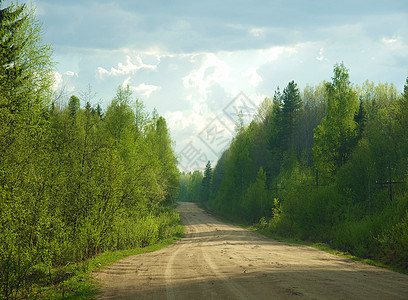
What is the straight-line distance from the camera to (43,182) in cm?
1110

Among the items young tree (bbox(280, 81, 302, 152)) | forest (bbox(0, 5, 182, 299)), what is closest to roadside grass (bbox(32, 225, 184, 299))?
forest (bbox(0, 5, 182, 299))

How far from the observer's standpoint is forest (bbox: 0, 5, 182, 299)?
402 inches

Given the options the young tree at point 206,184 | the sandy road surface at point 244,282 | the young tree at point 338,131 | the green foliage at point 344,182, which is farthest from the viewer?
the young tree at point 206,184

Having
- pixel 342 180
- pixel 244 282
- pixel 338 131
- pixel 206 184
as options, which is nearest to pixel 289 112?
pixel 338 131

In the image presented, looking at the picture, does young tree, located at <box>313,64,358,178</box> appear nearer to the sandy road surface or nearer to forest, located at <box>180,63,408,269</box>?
forest, located at <box>180,63,408,269</box>

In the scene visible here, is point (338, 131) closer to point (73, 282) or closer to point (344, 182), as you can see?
point (344, 182)

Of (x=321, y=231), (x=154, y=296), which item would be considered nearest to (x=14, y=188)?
(x=154, y=296)

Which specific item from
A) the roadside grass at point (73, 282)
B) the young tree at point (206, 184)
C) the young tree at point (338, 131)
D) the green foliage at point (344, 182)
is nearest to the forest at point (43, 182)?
the roadside grass at point (73, 282)

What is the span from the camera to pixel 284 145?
59.0 meters

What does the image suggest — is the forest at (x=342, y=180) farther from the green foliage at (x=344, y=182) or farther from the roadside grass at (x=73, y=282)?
the roadside grass at (x=73, y=282)

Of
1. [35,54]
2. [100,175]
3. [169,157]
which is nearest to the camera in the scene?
[35,54]

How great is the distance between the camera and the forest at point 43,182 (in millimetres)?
10211

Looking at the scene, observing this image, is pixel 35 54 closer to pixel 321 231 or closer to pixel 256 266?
pixel 256 266

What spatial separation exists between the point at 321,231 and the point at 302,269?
15.8 meters
